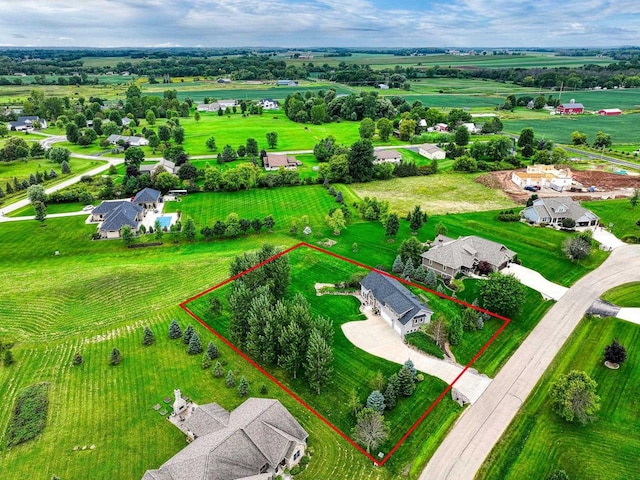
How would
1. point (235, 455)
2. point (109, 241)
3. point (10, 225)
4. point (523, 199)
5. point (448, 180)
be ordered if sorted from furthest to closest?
point (448, 180)
point (523, 199)
point (10, 225)
point (109, 241)
point (235, 455)

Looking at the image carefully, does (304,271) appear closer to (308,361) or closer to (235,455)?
(308,361)

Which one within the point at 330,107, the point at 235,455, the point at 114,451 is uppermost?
the point at 330,107

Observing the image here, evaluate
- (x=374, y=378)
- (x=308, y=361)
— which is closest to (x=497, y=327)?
(x=374, y=378)

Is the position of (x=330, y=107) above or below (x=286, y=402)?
above

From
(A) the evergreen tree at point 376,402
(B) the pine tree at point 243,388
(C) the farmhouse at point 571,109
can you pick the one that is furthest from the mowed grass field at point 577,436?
(C) the farmhouse at point 571,109

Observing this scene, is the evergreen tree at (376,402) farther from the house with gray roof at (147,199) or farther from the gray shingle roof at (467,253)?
the house with gray roof at (147,199)

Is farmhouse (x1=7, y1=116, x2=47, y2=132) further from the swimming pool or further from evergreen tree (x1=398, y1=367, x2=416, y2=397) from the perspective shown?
evergreen tree (x1=398, y1=367, x2=416, y2=397)

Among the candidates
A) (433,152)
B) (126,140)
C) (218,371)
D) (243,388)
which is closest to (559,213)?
(433,152)
